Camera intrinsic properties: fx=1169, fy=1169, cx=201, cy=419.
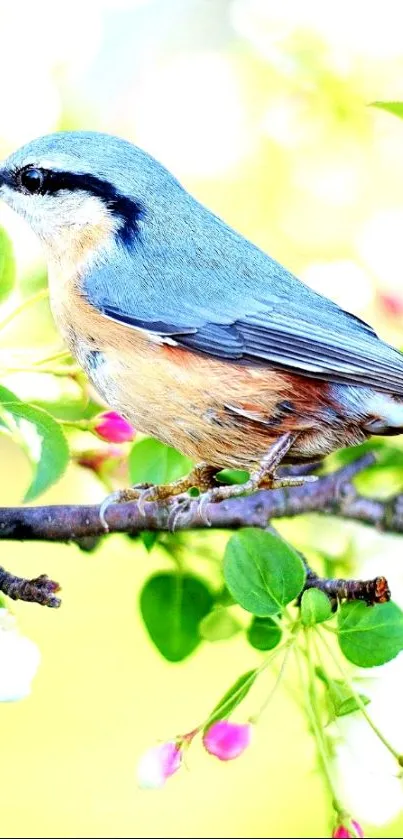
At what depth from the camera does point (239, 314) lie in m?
1.26

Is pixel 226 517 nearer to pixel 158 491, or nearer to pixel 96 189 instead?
pixel 158 491

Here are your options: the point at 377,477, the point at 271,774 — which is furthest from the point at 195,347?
the point at 271,774

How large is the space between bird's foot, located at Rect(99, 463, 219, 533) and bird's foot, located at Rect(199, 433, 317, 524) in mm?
36

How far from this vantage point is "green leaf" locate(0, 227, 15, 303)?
1167 mm

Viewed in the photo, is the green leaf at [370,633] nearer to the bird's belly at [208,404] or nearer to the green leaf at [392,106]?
the bird's belly at [208,404]

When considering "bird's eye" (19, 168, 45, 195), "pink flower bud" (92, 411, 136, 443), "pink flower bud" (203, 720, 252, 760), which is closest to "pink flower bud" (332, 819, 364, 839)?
"pink flower bud" (203, 720, 252, 760)

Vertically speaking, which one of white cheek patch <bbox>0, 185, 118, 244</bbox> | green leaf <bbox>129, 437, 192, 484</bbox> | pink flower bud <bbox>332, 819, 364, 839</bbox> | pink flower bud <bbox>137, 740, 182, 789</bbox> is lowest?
pink flower bud <bbox>332, 819, 364, 839</bbox>

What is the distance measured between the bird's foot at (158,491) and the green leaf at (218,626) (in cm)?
12

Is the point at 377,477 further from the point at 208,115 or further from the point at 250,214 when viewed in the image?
the point at 208,115

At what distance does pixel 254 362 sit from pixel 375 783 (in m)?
0.44

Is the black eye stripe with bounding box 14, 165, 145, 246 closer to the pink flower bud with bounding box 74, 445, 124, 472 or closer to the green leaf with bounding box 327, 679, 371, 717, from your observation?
the pink flower bud with bounding box 74, 445, 124, 472

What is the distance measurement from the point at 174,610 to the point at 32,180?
1.64 feet

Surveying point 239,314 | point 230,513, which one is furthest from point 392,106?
point 230,513

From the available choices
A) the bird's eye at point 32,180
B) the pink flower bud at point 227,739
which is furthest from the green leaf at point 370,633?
the bird's eye at point 32,180
